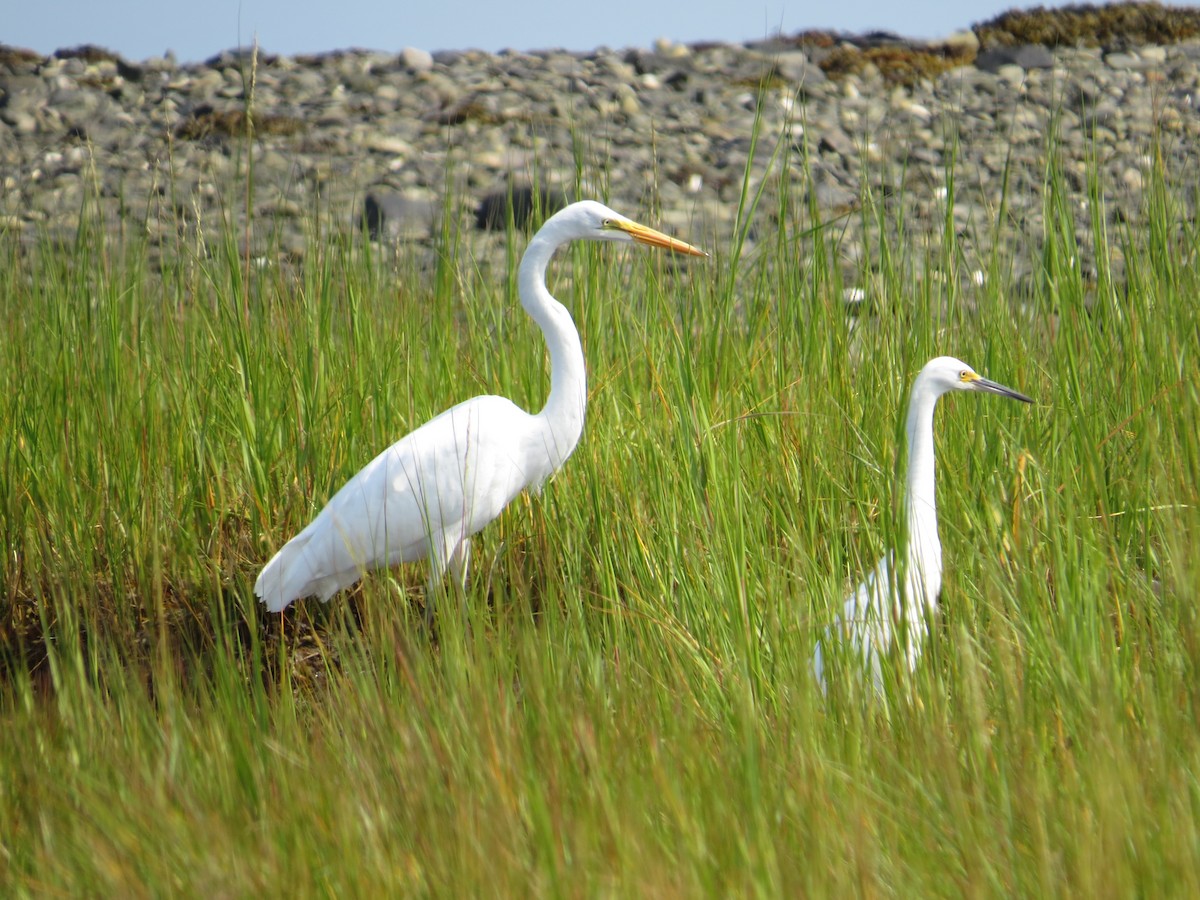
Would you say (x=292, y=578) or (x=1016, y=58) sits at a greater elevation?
(x=1016, y=58)

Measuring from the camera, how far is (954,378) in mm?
2643

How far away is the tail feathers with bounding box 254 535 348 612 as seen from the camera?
2957mm

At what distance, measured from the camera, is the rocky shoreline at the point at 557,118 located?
9.48 metres

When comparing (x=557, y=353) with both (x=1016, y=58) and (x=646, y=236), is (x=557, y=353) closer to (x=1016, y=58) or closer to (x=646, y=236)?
(x=646, y=236)

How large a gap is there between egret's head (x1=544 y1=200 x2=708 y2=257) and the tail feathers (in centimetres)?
110

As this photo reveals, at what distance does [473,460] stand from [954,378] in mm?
1268

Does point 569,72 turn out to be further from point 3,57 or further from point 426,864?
point 426,864

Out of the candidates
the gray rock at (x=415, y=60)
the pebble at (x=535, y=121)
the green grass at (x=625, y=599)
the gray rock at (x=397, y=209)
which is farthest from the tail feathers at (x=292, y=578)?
the gray rock at (x=415, y=60)

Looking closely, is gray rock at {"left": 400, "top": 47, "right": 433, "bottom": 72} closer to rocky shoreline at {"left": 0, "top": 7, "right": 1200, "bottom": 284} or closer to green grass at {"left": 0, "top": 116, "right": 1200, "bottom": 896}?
rocky shoreline at {"left": 0, "top": 7, "right": 1200, "bottom": 284}

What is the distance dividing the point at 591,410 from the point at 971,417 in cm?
109

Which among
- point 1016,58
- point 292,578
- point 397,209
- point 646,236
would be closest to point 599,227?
point 646,236

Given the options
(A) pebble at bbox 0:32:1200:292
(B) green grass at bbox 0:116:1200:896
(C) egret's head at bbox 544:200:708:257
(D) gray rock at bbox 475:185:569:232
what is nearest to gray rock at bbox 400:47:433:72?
(A) pebble at bbox 0:32:1200:292

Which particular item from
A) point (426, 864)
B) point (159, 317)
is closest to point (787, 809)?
point (426, 864)

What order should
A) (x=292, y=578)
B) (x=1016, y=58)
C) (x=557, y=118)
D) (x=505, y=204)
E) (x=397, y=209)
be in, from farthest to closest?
1. (x=1016, y=58)
2. (x=557, y=118)
3. (x=397, y=209)
4. (x=505, y=204)
5. (x=292, y=578)
